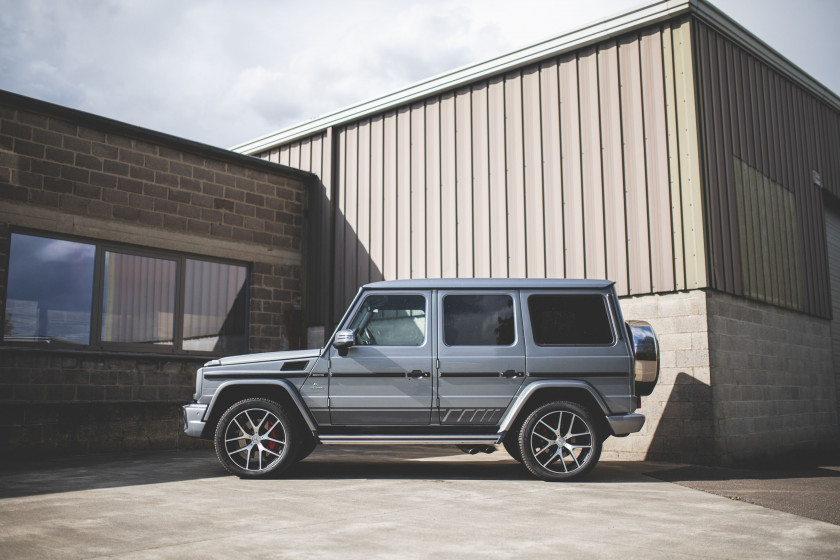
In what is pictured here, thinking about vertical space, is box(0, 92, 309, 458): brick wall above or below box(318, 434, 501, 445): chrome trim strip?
above

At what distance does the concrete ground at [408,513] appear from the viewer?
13.8 ft

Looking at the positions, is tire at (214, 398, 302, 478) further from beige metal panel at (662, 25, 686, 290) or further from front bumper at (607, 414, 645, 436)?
beige metal panel at (662, 25, 686, 290)

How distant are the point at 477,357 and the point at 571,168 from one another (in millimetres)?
4573

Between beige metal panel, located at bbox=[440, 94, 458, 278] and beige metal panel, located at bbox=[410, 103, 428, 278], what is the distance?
375mm

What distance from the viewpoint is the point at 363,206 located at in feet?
43.5

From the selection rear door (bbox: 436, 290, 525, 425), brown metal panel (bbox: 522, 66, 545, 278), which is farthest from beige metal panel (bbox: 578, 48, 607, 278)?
rear door (bbox: 436, 290, 525, 425)

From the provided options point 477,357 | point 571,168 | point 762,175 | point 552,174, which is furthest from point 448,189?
point 477,357

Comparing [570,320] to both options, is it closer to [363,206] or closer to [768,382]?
[768,382]

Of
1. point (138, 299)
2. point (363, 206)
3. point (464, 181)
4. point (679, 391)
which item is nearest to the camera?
point (679, 391)

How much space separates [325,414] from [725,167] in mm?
6579

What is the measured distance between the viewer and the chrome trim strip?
705 cm

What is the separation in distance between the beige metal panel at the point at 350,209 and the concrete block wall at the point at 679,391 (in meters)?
5.44

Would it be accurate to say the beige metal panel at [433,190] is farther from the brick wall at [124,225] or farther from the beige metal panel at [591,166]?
the brick wall at [124,225]

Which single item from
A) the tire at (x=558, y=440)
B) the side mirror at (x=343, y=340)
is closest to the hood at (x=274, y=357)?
the side mirror at (x=343, y=340)
